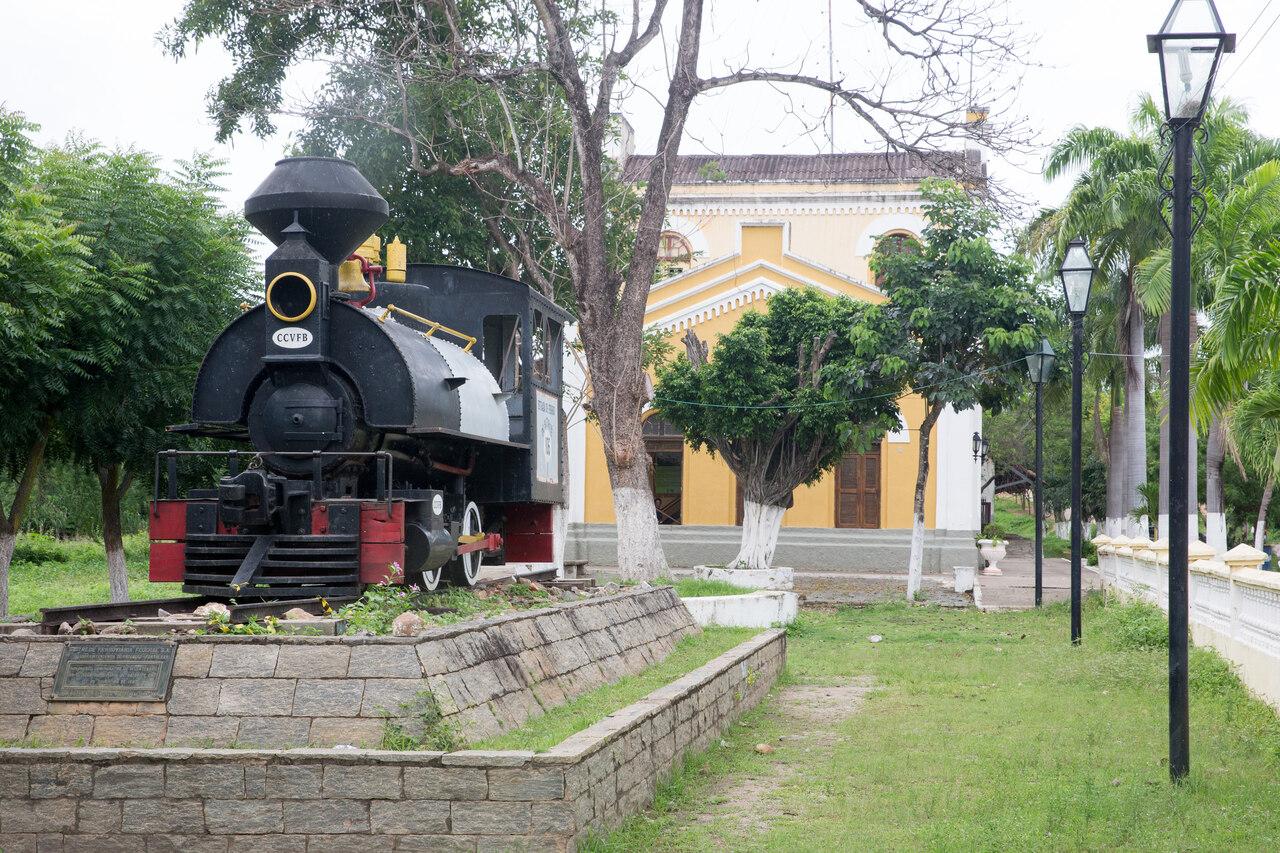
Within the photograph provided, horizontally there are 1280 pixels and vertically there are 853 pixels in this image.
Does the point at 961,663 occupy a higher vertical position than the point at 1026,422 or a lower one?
lower

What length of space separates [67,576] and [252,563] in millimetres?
15415

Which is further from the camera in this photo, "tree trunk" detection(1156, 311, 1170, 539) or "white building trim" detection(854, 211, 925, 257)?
"white building trim" detection(854, 211, 925, 257)

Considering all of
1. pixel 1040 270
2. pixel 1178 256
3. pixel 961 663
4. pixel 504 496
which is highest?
pixel 1040 270

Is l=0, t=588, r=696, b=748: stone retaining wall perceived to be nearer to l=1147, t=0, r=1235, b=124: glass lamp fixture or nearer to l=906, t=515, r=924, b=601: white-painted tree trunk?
l=1147, t=0, r=1235, b=124: glass lamp fixture

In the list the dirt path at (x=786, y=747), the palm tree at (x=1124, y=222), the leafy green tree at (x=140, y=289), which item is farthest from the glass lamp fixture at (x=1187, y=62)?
the palm tree at (x=1124, y=222)

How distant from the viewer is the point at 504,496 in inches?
460

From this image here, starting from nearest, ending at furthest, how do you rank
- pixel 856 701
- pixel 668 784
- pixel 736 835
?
pixel 736 835 < pixel 668 784 < pixel 856 701

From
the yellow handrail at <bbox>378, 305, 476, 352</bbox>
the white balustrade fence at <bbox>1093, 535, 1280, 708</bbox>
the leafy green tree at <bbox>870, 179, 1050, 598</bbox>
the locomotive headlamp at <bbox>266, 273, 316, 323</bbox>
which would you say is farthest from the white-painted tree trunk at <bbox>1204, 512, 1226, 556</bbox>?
the locomotive headlamp at <bbox>266, 273, 316, 323</bbox>

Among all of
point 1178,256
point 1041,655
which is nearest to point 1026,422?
point 1041,655

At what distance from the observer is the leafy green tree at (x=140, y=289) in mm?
13109

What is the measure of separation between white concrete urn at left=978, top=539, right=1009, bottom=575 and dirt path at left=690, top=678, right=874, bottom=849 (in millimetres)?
21746

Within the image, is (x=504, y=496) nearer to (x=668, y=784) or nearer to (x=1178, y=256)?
(x=668, y=784)

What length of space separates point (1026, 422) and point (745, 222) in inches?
816

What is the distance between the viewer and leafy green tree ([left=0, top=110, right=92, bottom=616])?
11125mm
